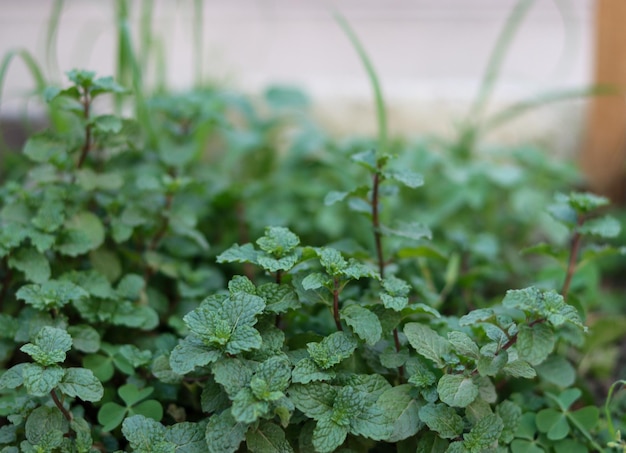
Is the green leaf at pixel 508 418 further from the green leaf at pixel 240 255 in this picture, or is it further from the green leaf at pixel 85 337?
the green leaf at pixel 85 337

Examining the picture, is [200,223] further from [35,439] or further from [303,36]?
[303,36]

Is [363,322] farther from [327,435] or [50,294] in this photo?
[50,294]

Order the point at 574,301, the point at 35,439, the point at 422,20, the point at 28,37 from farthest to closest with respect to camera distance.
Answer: the point at 422,20 < the point at 28,37 < the point at 574,301 < the point at 35,439

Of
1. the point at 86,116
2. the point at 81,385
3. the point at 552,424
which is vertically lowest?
the point at 552,424

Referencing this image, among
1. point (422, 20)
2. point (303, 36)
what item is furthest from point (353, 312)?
point (422, 20)

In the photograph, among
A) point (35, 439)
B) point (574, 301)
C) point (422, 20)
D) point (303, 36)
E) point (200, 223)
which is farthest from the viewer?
point (422, 20)

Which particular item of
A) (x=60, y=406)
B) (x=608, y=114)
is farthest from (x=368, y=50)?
(x=60, y=406)
